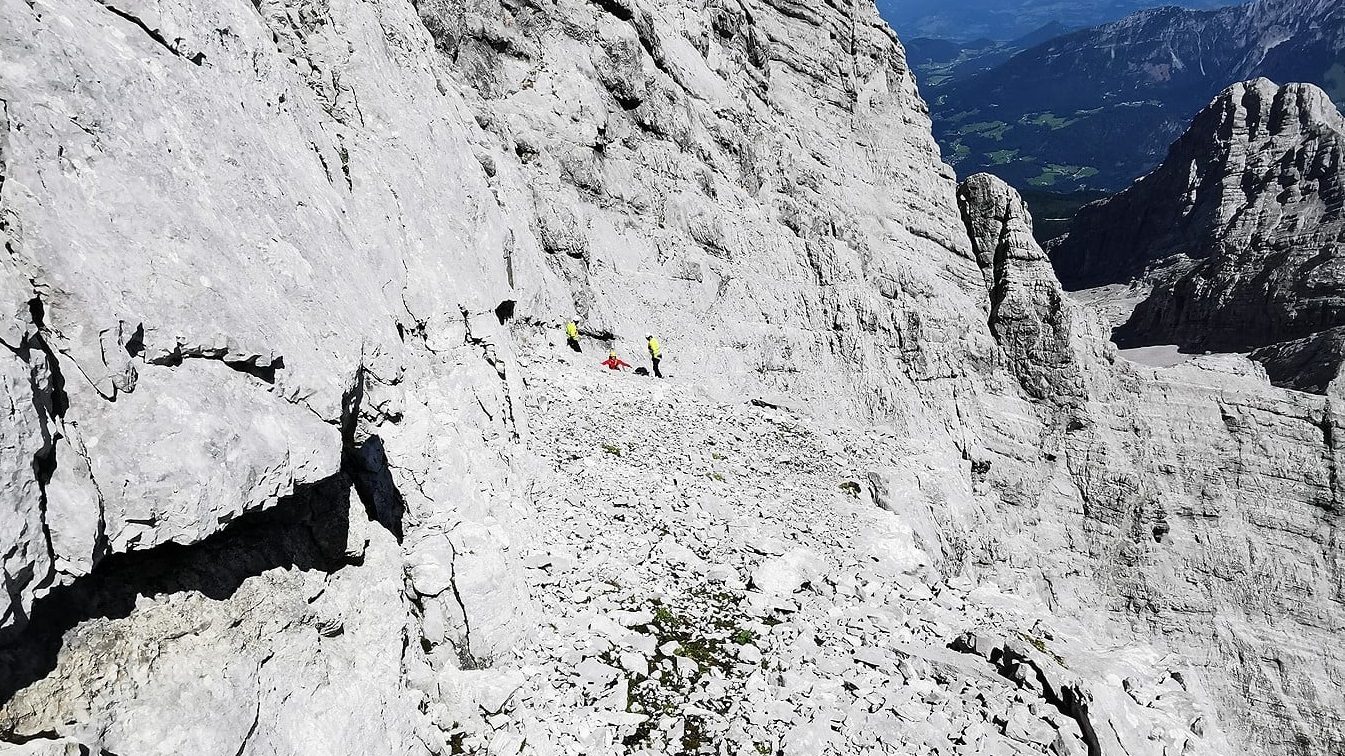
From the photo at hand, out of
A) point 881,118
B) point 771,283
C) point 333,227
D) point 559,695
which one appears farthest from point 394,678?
point 881,118

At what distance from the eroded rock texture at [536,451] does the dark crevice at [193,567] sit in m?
0.05

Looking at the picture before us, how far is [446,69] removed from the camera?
28688mm

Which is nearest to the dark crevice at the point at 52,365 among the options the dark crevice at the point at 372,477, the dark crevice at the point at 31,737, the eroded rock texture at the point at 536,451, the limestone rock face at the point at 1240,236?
the eroded rock texture at the point at 536,451

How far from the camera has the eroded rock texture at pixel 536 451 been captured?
275 inches

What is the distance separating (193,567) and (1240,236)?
10628 cm

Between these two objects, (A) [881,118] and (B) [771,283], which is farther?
(A) [881,118]

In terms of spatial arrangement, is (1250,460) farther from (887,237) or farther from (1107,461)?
(887,237)

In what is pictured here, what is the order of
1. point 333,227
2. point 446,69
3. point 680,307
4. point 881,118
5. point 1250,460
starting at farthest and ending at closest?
point 881,118
point 1250,460
point 680,307
point 446,69
point 333,227

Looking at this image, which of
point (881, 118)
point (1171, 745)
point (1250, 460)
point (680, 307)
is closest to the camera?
point (1171, 745)

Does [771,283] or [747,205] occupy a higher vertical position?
[747,205]

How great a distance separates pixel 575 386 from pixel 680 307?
11261mm

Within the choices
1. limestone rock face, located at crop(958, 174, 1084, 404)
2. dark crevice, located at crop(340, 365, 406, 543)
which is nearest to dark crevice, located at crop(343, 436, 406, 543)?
dark crevice, located at crop(340, 365, 406, 543)

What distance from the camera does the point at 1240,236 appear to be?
267ft

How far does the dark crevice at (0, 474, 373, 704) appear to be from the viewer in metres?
6.32
